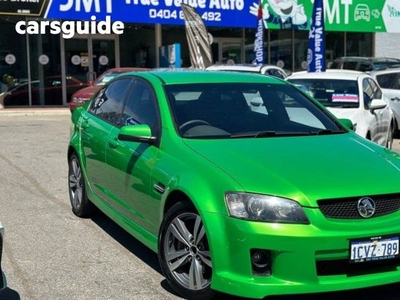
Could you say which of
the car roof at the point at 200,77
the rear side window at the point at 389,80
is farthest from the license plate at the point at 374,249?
the rear side window at the point at 389,80

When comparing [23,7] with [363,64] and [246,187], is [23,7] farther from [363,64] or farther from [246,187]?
[246,187]

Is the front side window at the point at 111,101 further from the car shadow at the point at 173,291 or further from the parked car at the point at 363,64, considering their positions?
the parked car at the point at 363,64

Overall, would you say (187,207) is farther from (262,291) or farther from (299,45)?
(299,45)

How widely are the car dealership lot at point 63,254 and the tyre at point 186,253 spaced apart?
0.18m

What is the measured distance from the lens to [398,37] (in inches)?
1147

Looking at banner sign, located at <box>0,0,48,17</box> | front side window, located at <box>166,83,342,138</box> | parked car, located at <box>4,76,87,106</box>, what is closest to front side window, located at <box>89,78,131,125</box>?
front side window, located at <box>166,83,342,138</box>

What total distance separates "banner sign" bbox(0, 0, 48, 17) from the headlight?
15929 millimetres

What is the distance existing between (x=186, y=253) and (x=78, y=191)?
258 centimetres

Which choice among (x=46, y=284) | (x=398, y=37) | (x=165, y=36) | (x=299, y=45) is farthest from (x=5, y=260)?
(x=398, y=37)

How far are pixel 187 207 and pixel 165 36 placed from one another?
1931 cm

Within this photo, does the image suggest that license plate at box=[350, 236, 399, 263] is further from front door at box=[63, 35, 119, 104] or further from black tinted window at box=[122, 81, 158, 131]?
front door at box=[63, 35, 119, 104]

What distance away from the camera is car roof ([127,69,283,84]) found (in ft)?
17.0

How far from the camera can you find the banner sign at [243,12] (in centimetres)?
1880

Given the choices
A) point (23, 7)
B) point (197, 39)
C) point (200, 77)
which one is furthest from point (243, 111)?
point (23, 7)
